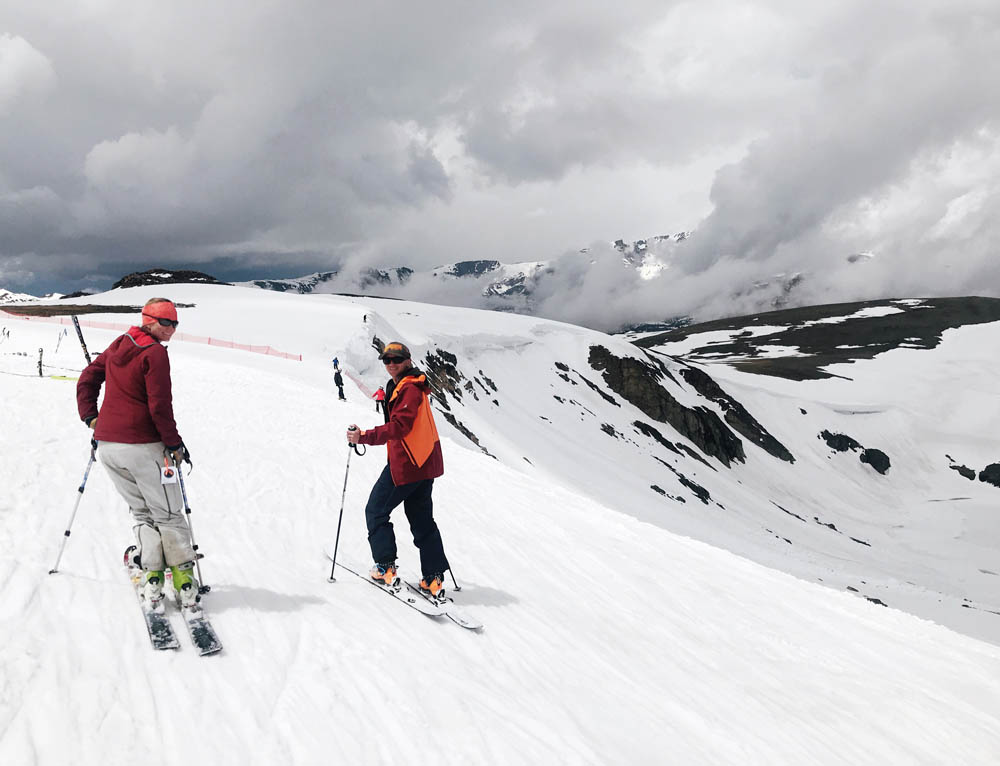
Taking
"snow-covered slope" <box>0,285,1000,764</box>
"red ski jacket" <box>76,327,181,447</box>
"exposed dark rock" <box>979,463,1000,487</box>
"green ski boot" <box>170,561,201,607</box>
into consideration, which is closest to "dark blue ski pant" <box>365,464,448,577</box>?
"snow-covered slope" <box>0,285,1000,764</box>

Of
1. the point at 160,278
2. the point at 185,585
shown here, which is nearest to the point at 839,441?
the point at 185,585

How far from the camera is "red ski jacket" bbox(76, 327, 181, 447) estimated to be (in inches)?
193

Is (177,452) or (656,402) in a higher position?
(177,452)

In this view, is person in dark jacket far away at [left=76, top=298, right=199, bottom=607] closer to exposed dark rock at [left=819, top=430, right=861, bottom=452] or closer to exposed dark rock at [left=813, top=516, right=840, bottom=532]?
exposed dark rock at [left=813, top=516, right=840, bottom=532]

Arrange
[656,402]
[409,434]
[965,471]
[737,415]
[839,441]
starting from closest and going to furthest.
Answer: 1. [409,434]
2. [656,402]
3. [737,415]
4. [839,441]
5. [965,471]

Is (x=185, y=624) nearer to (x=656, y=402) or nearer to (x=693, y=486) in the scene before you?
(x=693, y=486)

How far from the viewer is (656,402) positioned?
7912 cm

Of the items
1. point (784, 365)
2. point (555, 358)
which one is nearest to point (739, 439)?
point (555, 358)

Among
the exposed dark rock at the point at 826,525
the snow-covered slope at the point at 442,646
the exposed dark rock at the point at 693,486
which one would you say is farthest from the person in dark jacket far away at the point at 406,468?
the exposed dark rock at the point at 826,525

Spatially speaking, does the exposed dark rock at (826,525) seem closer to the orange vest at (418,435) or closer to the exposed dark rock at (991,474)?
the exposed dark rock at (991,474)

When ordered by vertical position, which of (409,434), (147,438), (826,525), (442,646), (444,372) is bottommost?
(826,525)

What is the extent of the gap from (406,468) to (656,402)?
77.0m

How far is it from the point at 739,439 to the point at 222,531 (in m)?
89.7

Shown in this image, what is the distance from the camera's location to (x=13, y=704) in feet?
11.8
